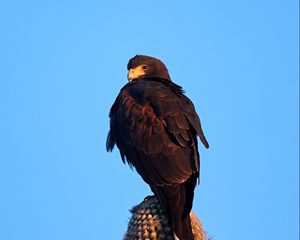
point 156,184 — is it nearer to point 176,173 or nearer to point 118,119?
point 176,173

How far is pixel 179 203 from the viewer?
649 centimetres

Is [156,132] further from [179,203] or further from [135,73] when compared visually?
[135,73]

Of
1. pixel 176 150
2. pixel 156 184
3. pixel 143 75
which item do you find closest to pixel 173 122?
pixel 176 150

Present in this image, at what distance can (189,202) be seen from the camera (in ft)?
21.8

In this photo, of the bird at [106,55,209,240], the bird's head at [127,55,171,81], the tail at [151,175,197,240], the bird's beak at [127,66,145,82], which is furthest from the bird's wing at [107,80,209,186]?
the bird's head at [127,55,171,81]

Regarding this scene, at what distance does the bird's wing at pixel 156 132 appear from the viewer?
269 inches

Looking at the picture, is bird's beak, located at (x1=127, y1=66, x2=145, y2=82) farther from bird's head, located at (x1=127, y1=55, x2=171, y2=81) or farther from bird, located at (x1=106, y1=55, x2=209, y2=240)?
bird, located at (x1=106, y1=55, x2=209, y2=240)

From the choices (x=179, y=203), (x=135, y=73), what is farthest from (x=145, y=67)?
(x=179, y=203)

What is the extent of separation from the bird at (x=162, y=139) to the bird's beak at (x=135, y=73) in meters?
1.17

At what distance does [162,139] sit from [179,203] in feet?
3.13

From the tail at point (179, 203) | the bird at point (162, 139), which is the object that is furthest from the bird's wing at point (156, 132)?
the tail at point (179, 203)

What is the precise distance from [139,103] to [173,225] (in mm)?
2213

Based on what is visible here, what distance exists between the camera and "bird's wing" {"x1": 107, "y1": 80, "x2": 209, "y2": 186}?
22.4 ft

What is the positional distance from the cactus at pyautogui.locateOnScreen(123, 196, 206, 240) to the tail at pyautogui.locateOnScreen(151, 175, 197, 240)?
0.26 feet
